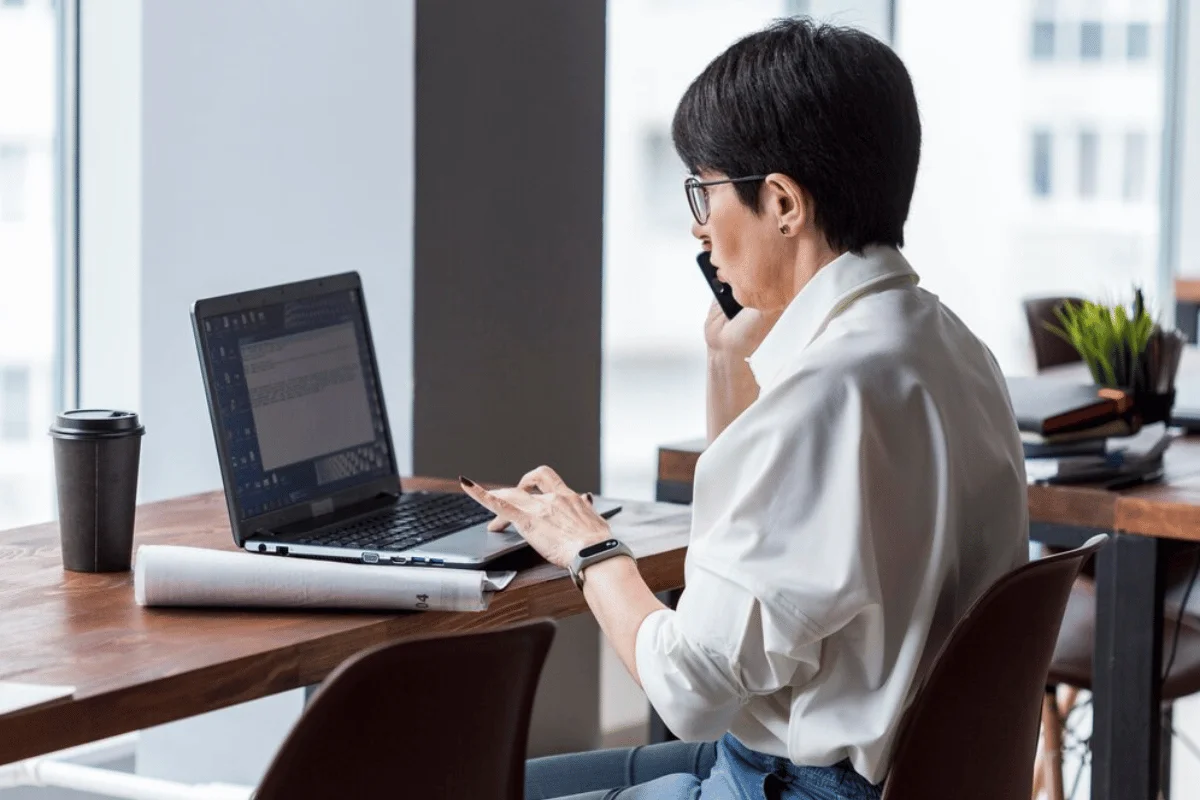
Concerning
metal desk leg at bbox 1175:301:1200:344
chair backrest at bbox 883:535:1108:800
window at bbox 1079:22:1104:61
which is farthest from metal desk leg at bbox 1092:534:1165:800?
window at bbox 1079:22:1104:61

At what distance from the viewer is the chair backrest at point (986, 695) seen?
1256mm

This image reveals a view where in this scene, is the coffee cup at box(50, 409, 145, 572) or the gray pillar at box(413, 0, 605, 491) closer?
the coffee cup at box(50, 409, 145, 572)

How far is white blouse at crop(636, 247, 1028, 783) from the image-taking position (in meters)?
1.25

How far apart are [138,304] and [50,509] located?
45 centimetres

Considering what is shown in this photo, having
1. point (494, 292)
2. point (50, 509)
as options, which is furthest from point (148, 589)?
point (50, 509)

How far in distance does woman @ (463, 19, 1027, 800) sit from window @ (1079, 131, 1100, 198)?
192 inches

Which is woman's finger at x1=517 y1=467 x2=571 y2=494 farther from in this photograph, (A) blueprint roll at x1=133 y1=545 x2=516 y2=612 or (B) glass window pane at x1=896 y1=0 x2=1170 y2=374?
(B) glass window pane at x1=896 y1=0 x2=1170 y2=374

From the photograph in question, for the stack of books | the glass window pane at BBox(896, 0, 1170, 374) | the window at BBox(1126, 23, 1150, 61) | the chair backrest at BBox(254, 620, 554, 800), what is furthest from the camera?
the window at BBox(1126, 23, 1150, 61)

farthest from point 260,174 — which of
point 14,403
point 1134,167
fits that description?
point 1134,167

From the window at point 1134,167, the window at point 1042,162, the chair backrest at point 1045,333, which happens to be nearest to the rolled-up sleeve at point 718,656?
the chair backrest at point 1045,333

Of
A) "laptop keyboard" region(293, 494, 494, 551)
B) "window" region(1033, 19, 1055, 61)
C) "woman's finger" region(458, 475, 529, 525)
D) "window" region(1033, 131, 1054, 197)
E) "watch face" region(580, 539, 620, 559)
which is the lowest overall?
"laptop keyboard" region(293, 494, 494, 551)

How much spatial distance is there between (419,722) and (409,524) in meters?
0.69

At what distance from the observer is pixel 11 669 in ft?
4.15

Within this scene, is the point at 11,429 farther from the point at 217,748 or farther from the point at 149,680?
the point at 149,680
